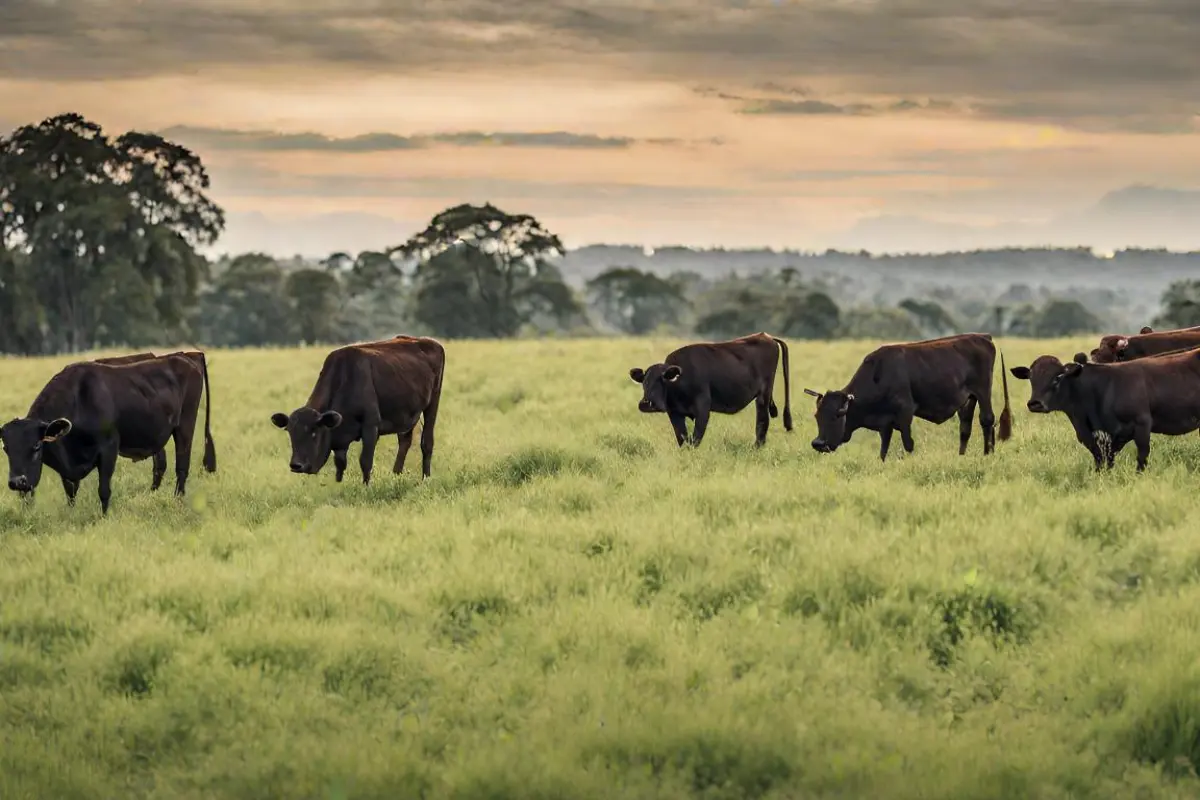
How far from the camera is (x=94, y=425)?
12703 mm

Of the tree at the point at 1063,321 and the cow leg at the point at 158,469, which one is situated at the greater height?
the tree at the point at 1063,321

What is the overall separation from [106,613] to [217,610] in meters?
0.85

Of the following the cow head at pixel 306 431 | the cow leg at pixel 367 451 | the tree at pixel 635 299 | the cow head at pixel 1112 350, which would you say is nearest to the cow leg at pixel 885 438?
the cow head at pixel 1112 350

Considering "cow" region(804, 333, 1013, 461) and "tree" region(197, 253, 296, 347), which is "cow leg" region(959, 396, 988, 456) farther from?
"tree" region(197, 253, 296, 347)

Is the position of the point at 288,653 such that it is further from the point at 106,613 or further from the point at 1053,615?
the point at 1053,615

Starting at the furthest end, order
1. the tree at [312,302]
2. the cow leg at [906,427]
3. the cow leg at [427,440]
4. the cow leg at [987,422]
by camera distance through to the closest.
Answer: the tree at [312,302]
the cow leg at [987,422]
the cow leg at [427,440]
the cow leg at [906,427]

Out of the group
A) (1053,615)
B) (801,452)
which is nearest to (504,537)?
(1053,615)

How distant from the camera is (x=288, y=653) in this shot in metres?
8.02

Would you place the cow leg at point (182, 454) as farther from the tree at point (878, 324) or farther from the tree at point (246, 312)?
the tree at point (878, 324)

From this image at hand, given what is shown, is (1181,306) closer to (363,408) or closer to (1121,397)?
(1121,397)

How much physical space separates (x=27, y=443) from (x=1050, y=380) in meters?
10.4

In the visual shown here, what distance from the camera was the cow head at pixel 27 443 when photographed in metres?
11.9

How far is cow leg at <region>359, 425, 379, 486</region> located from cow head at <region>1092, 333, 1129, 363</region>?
9143 millimetres

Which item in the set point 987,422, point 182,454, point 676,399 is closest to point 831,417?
point 987,422
